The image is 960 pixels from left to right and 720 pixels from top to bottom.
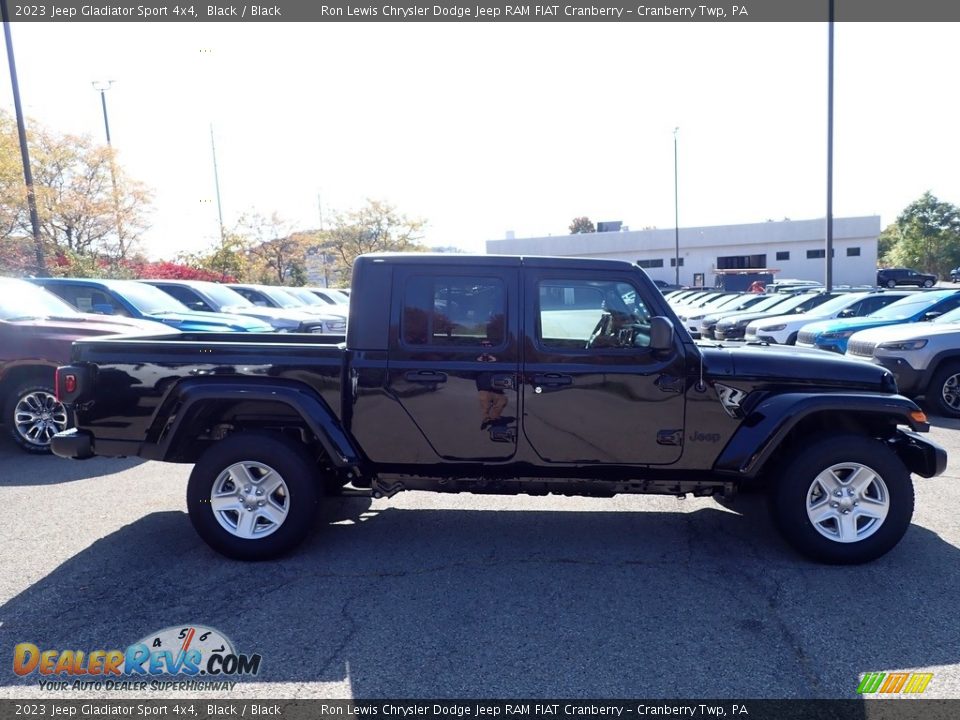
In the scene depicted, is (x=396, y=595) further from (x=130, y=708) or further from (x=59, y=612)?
(x=59, y=612)

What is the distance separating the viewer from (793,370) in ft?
13.9

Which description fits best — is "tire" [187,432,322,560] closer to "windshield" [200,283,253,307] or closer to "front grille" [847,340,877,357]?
"front grille" [847,340,877,357]

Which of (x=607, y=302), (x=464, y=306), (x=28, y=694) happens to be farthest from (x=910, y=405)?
(x=28, y=694)

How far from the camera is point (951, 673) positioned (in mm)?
3020

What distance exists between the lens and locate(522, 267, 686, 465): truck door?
4.19m

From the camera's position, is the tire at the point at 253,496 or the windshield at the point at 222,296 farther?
the windshield at the point at 222,296

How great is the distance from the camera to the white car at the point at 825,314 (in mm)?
13117

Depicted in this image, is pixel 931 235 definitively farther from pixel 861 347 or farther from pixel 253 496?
pixel 253 496

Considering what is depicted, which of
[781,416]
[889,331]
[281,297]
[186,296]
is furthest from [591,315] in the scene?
[281,297]

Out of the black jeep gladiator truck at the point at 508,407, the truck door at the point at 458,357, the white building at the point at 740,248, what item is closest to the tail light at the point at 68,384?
the black jeep gladiator truck at the point at 508,407

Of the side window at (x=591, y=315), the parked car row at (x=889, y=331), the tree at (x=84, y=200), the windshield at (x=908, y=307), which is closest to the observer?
the side window at (x=591, y=315)

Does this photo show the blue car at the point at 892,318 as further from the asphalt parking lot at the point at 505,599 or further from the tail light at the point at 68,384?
the tail light at the point at 68,384

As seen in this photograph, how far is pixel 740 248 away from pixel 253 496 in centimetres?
5947

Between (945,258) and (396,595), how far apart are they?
69.9m
